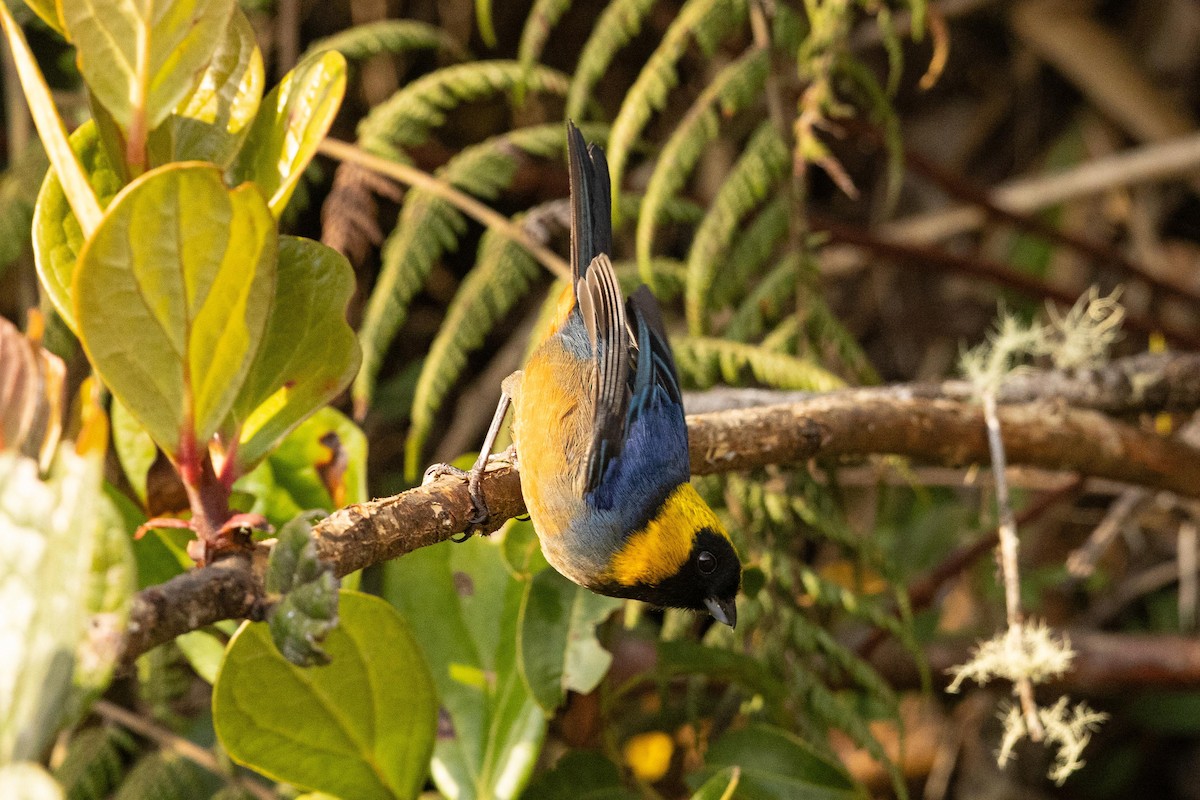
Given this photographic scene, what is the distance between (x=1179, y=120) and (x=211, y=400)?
4629 mm

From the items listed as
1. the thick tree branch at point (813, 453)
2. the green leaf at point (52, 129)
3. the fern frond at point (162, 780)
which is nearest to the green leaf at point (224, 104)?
the green leaf at point (52, 129)

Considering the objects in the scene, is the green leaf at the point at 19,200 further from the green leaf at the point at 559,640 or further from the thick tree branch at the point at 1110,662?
the thick tree branch at the point at 1110,662

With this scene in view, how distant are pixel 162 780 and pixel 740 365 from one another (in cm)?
148

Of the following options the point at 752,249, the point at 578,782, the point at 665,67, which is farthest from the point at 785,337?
the point at 578,782

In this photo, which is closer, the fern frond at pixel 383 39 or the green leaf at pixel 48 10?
the green leaf at pixel 48 10

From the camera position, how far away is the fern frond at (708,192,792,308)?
264cm

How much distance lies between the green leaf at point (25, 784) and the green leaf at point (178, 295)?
530 mm

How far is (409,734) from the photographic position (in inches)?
64.0

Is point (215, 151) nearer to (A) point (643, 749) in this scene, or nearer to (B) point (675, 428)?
(B) point (675, 428)

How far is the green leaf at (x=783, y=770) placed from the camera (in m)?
1.88

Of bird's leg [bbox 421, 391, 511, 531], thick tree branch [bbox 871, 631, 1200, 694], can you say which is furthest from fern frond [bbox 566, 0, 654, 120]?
thick tree branch [bbox 871, 631, 1200, 694]

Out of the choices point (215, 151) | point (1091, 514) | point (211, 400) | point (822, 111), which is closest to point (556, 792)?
point (211, 400)

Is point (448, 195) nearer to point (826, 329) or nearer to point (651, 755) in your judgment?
point (826, 329)

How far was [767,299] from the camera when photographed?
260 centimetres
